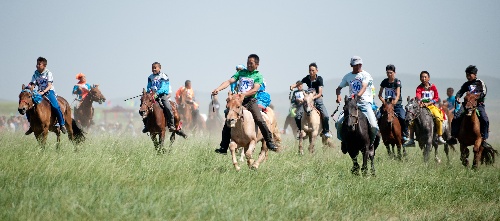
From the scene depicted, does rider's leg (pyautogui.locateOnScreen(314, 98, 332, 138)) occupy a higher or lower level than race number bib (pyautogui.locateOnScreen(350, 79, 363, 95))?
lower

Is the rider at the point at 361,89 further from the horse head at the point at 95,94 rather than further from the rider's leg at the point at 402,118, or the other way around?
the horse head at the point at 95,94

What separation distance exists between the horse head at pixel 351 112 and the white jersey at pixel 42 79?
7.16 metres

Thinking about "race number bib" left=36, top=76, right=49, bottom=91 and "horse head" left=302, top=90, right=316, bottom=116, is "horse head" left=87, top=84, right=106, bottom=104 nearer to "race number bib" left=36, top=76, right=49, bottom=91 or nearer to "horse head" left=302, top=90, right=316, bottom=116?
"race number bib" left=36, top=76, right=49, bottom=91

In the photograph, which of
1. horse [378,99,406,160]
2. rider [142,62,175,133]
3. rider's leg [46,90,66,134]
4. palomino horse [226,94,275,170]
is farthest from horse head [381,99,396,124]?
rider's leg [46,90,66,134]

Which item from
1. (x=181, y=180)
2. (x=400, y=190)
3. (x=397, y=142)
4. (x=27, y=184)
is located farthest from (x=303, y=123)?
(x=27, y=184)

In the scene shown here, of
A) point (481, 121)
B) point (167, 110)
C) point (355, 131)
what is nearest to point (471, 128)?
point (481, 121)

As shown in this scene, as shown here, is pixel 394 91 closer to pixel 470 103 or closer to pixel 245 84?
pixel 470 103

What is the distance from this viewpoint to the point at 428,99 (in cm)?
1689

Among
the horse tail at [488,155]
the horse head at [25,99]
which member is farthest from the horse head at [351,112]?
the horse head at [25,99]

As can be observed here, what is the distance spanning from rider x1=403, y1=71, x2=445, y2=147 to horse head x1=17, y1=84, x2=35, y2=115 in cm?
1015

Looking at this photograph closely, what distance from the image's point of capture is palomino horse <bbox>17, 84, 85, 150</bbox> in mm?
13078

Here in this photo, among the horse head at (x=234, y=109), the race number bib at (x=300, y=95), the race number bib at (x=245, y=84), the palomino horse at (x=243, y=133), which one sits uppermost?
the race number bib at (x=245, y=84)

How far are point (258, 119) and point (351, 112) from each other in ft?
6.24

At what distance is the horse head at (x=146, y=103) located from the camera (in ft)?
47.7
